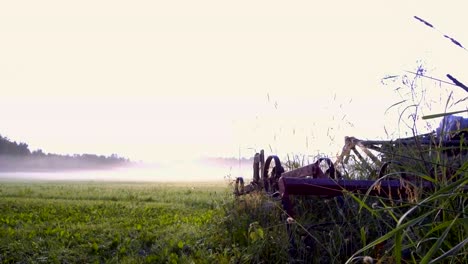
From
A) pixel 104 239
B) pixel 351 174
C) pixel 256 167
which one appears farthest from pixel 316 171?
pixel 104 239

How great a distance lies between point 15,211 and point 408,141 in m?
7.65

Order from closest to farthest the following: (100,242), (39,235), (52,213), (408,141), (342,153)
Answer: (408,141) → (342,153) → (100,242) → (39,235) → (52,213)

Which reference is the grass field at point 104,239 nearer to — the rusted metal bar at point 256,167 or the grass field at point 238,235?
the grass field at point 238,235

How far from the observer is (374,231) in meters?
3.51

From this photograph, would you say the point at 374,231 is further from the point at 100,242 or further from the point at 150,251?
the point at 100,242

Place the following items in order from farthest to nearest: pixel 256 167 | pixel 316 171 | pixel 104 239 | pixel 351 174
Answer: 1. pixel 104 239
2. pixel 256 167
3. pixel 351 174
4. pixel 316 171

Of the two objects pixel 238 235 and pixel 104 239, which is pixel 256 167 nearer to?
pixel 238 235

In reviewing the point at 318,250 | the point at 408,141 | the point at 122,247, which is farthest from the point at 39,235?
the point at 408,141

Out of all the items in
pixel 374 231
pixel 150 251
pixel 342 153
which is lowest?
pixel 150 251

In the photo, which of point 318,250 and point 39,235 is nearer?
point 318,250

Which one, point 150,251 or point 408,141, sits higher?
point 408,141

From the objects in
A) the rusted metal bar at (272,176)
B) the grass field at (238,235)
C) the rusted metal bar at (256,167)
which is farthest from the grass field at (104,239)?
the rusted metal bar at (272,176)

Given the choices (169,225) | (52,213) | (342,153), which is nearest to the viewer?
(342,153)

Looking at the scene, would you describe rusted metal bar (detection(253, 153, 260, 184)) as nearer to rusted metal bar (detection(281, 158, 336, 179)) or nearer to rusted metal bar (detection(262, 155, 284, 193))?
rusted metal bar (detection(262, 155, 284, 193))
